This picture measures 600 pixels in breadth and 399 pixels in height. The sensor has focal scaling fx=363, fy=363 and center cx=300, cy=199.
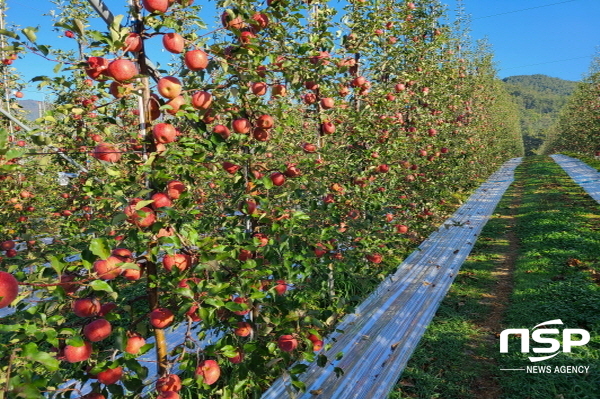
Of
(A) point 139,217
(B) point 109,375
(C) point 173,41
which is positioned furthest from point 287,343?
(C) point 173,41

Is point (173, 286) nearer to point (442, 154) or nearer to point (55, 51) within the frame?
point (55, 51)

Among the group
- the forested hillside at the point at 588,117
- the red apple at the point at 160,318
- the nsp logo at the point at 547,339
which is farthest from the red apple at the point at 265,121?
the forested hillside at the point at 588,117

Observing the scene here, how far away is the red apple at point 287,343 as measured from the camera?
2346 millimetres

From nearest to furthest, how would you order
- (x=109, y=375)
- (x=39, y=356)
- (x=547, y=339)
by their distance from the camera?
(x=39, y=356), (x=109, y=375), (x=547, y=339)

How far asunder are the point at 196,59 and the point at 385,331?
3403mm

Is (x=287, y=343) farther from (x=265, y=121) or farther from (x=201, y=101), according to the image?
(x=201, y=101)

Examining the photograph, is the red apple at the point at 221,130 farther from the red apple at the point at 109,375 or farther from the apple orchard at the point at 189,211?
the red apple at the point at 109,375

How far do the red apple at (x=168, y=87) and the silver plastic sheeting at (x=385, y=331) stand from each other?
171cm

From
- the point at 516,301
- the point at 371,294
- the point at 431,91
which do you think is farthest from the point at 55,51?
the point at 516,301

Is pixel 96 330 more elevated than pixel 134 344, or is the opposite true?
pixel 96 330

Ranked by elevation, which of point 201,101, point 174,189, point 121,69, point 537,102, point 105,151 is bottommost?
point 174,189

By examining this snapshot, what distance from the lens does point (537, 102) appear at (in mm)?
121500

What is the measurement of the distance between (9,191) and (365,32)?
5475mm

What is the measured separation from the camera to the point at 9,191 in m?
5.29
